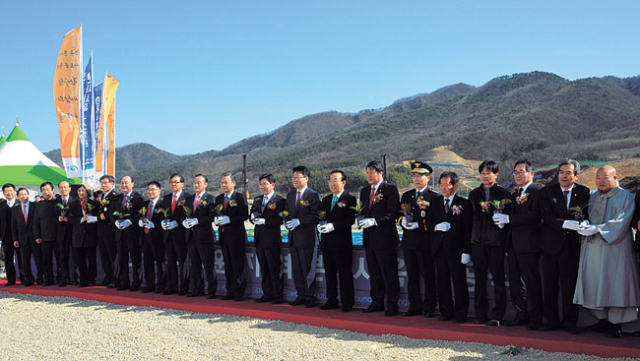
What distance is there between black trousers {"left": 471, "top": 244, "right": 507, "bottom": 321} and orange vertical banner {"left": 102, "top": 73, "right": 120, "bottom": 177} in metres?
10.8

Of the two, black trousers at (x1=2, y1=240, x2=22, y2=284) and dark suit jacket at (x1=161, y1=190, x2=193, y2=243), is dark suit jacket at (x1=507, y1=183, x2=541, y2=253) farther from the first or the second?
black trousers at (x1=2, y1=240, x2=22, y2=284)

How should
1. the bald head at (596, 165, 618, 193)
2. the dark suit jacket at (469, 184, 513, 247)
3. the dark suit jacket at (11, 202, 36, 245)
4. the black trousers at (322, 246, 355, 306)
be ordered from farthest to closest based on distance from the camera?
1. the dark suit jacket at (11, 202, 36, 245)
2. the black trousers at (322, 246, 355, 306)
3. the dark suit jacket at (469, 184, 513, 247)
4. the bald head at (596, 165, 618, 193)

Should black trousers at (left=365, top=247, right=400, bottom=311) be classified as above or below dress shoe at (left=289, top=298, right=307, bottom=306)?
above

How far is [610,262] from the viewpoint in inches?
181

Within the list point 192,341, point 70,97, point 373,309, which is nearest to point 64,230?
point 192,341

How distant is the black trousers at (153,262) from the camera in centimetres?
753

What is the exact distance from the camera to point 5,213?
28.6 feet

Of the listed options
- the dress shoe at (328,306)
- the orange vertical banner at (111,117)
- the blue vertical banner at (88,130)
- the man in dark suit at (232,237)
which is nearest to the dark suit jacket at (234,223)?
the man in dark suit at (232,237)

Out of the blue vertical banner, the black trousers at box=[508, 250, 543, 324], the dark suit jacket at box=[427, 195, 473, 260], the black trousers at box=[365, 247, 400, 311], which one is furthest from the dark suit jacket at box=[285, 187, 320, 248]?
the blue vertical banner

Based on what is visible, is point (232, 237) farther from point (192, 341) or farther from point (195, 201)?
point (192, 341)

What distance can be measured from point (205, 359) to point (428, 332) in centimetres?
215

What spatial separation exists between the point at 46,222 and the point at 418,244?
6.26m

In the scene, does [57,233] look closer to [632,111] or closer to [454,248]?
[454,248]

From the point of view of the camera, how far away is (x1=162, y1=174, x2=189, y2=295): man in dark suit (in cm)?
734
